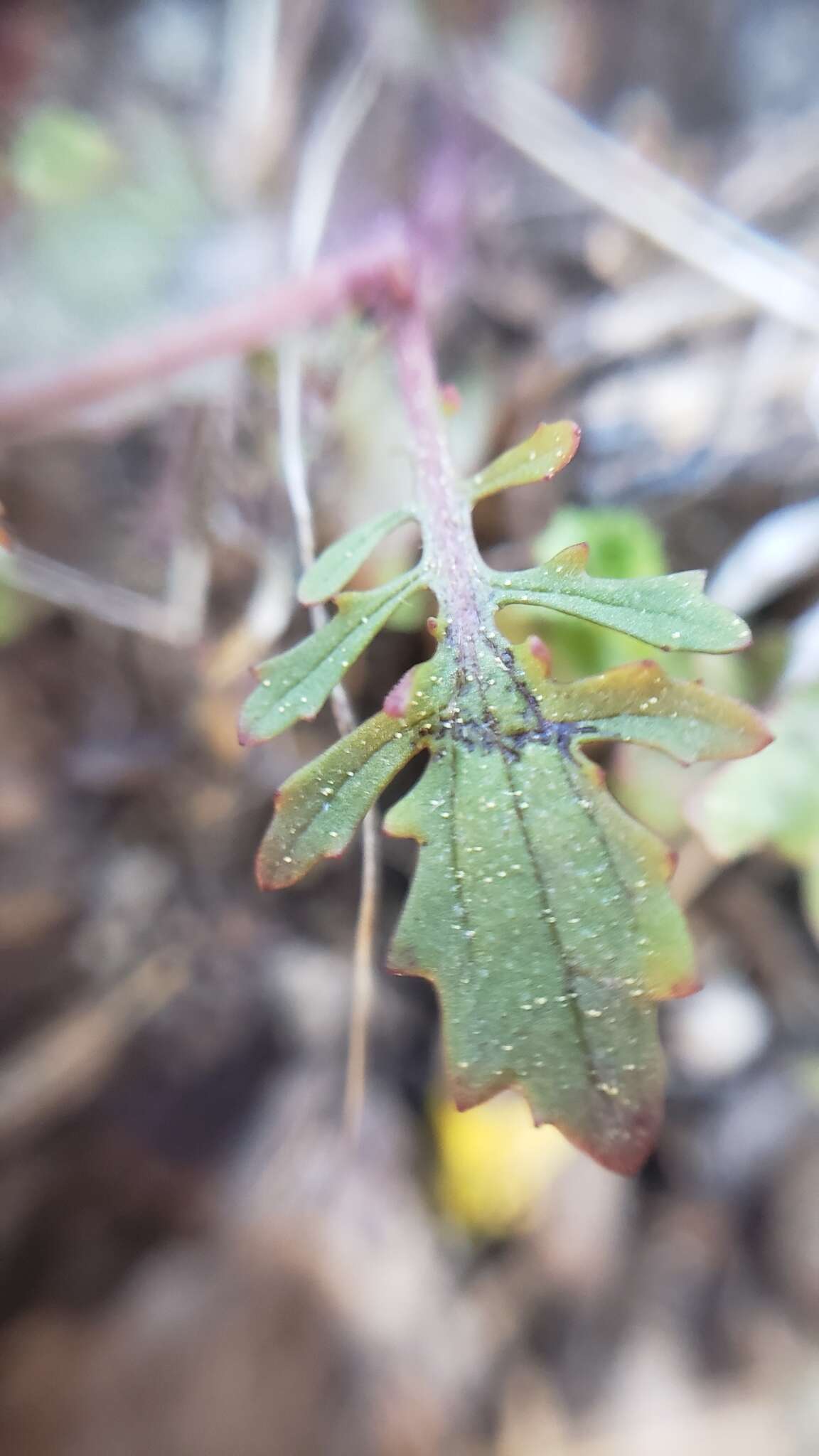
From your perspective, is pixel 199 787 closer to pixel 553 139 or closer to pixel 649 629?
pixel 649 629

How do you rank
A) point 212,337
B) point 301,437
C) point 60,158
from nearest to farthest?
point 212,337 < point 301,437 < point 60,158

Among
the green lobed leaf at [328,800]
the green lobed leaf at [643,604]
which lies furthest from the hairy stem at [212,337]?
the green lobed leaf at [328,800]

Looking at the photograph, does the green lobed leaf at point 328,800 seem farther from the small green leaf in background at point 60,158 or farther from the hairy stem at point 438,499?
the small green leaf in background at point 60,158

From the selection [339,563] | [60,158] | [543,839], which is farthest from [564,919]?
[60,158]

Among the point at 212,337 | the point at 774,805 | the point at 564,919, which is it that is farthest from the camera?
the point at 212,337

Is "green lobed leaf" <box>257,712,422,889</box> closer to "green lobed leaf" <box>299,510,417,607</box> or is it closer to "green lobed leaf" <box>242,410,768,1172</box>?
"green lobed leaf" <box>242,410,768,1172</box>


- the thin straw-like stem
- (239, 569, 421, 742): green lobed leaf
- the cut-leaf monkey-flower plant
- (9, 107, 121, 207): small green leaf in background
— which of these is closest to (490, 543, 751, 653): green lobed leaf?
the cut-leaf monkey-flower plant

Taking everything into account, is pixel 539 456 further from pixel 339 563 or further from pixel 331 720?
pixel 331 720
